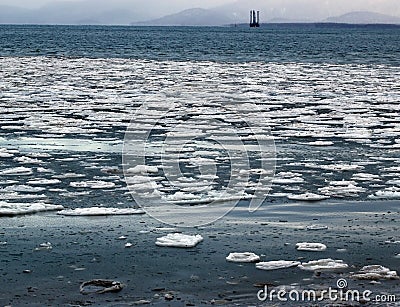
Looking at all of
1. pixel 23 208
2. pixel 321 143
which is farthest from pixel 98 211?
pixel 321 143

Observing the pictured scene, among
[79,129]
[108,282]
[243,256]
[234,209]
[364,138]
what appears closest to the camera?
[108,282]

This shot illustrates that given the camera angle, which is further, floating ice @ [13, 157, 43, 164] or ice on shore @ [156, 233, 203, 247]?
floating ice @ [13, 157, 43, 164]

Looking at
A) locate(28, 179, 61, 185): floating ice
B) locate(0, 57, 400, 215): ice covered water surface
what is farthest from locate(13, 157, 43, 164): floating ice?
locate(28, 179, 61, 185): floating ice

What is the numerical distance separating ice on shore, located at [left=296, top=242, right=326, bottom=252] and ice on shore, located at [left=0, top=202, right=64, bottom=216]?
226cm

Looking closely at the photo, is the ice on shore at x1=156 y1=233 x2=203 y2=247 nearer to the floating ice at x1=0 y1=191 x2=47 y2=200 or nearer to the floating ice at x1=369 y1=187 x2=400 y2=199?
the floating ice at x1=0 y1=191 x2=47 y2=200

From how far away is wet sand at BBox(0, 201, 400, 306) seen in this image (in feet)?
17.5

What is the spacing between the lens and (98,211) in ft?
24.3

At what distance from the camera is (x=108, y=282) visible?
5.54m

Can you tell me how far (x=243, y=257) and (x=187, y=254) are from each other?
406 mm

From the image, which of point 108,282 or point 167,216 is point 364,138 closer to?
point 167,216

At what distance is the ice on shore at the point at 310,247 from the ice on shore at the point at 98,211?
162cm

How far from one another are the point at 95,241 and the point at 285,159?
4.19 meters

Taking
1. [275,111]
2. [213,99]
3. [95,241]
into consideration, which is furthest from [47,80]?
[95,241]

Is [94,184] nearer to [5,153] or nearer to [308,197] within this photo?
[308,197]
